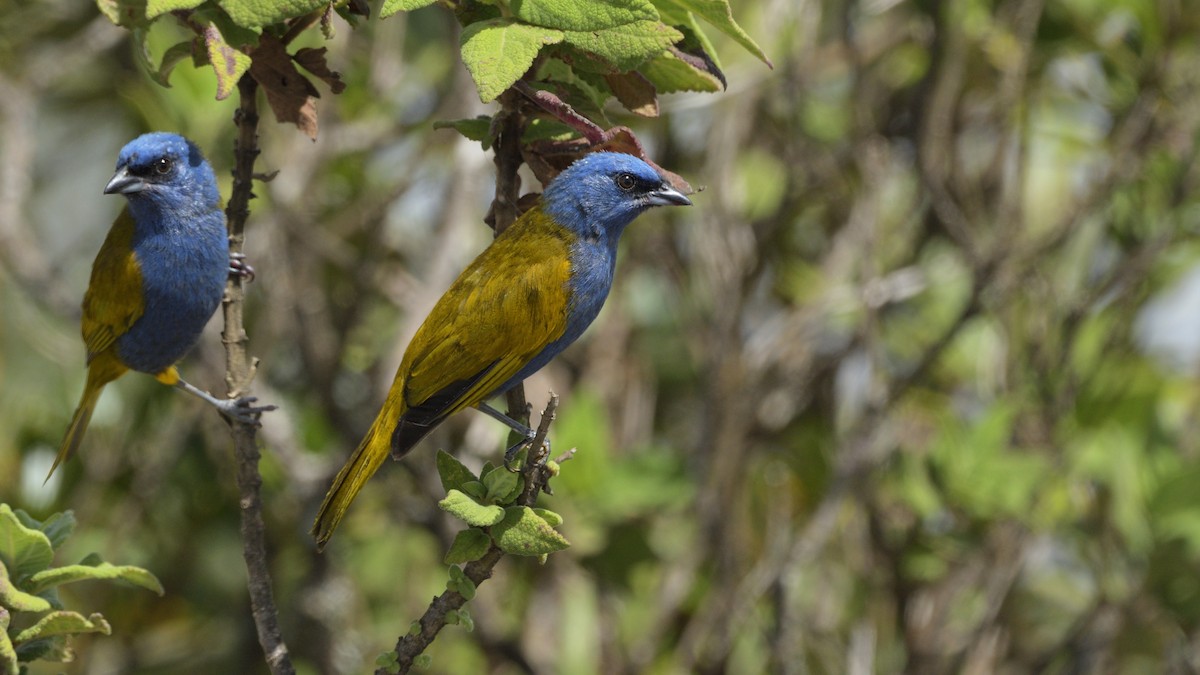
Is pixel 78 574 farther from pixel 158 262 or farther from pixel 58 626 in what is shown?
pixel 158 262

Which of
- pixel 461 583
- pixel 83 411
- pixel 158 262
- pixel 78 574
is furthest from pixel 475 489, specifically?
pixel 83 411

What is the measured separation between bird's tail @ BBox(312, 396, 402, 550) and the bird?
439 mm

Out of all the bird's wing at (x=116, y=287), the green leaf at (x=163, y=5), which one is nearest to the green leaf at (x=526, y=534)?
the green leaf at (x=163, y=5)

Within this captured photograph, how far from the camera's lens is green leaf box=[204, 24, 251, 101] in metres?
1.77

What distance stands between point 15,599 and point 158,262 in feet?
4.38

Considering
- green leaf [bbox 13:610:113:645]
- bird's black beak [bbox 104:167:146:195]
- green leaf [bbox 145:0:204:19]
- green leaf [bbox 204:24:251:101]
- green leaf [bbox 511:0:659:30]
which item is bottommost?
green leaf [bbox 13:610:113:645]

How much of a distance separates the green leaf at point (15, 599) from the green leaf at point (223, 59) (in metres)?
0.72

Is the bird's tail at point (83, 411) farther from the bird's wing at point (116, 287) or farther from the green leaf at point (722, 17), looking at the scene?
the green leaf at point (722, 17)

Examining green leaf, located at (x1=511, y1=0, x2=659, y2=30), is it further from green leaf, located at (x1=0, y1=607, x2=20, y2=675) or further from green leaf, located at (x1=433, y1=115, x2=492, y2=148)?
green leaf, located at (x1=0, y1=607, x2=20, y2=675)

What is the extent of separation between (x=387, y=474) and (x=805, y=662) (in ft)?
5.47

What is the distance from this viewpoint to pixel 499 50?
168 cm

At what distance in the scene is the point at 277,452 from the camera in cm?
447

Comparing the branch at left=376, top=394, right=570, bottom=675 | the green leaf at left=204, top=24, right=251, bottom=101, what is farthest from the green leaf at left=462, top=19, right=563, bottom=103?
the branch at left=376, top=394, right=570, bottom=675

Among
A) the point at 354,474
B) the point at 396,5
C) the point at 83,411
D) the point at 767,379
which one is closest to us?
the point at 396,5
